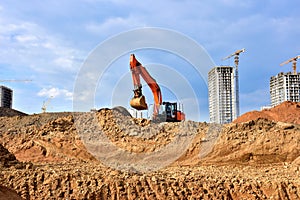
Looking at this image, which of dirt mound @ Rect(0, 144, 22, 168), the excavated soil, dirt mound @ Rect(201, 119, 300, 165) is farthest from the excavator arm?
dirt mound @ Rect(0, 144, 22, 168)

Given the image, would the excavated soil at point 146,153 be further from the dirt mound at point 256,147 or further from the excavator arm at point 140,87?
the excavator arm at point 140,87

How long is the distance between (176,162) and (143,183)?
5.10 m

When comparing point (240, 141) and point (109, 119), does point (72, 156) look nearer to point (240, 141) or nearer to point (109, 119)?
point (109, 119)

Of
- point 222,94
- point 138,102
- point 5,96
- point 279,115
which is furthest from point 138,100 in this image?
point 5,96

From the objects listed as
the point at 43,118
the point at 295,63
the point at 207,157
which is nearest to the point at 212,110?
the point at 43,118

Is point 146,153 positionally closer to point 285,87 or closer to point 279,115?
point 279,115

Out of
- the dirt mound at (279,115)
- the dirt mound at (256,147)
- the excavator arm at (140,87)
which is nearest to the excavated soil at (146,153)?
the dirt mound at (256,147)

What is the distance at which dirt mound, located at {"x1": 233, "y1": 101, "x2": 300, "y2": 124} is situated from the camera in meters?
26.3

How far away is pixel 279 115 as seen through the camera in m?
26.9

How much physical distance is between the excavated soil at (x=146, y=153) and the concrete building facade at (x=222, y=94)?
58.1ft

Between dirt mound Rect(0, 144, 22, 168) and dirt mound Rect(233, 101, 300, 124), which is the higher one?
dirt mound Rect(233, 101, 300, 124)

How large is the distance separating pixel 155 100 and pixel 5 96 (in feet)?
151

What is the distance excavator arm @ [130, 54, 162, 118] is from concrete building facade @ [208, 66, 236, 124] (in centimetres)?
1627

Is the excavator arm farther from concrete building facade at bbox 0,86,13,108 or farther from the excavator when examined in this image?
concrete building facade at bbox 0,86,13,108
